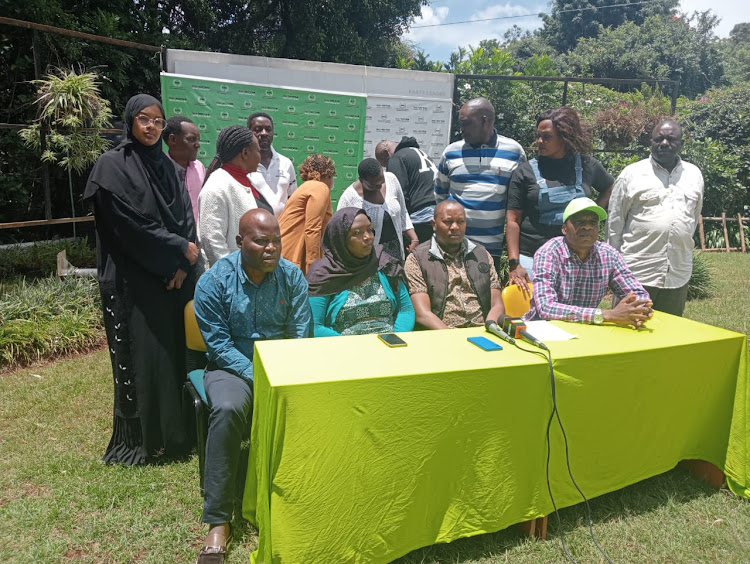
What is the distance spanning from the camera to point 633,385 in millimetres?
2750

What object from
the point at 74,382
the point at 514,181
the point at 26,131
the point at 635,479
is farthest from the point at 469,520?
the point at 26,131

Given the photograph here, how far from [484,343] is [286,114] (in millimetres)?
4936

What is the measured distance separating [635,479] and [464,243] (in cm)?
164

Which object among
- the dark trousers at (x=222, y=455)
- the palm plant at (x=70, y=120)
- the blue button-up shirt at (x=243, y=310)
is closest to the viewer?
the dark trousers at (x=222, y=455)

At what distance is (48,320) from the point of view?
18.3ft

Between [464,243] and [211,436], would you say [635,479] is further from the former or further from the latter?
[211,436]

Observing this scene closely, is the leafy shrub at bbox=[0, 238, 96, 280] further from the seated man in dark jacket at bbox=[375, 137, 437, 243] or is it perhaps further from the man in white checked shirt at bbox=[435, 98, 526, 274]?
the man in white checked shirt at bbox=[435, 98, 526, 274]

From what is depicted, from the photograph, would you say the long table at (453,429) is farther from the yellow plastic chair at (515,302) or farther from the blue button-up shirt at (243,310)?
the yellow plastic chair at (515,302)

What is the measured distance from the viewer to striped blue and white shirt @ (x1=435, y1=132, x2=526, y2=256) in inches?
166

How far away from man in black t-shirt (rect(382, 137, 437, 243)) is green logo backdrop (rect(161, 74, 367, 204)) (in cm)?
231

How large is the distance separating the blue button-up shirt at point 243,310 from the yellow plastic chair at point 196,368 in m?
0.17

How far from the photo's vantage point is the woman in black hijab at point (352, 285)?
3271 millimetres

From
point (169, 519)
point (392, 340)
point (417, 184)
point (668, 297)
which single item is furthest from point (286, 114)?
point (169, 519)

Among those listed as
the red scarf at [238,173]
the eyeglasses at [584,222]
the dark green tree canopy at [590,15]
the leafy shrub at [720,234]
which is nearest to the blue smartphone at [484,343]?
the eyeglasses at [584,222]
